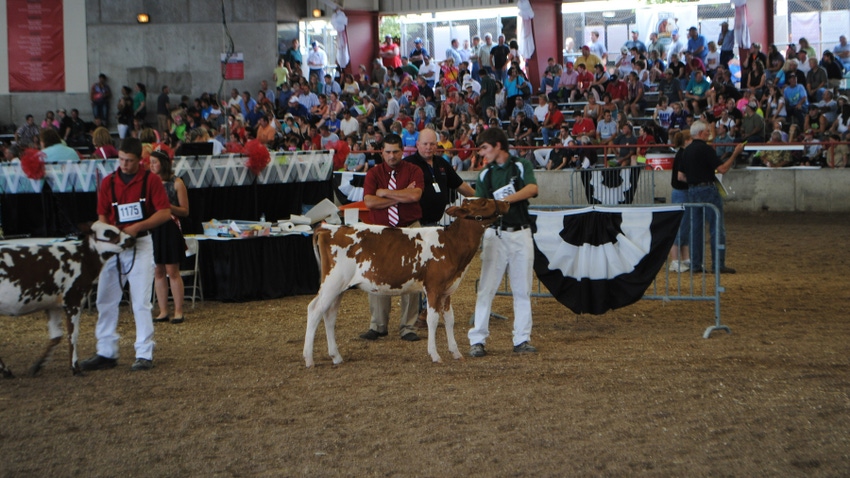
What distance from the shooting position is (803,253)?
1532 cm

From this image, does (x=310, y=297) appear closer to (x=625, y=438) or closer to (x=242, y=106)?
(x=625, y=438)

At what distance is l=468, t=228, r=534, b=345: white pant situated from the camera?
8570 mm

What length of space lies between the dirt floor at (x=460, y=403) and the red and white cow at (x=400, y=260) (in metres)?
0.53

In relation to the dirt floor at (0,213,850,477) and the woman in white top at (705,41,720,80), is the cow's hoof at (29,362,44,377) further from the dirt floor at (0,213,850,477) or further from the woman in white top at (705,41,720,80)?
the woman in white top at (705,41,720,80)

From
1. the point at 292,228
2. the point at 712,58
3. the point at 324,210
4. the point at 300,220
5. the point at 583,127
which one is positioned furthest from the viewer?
the point at 712,58

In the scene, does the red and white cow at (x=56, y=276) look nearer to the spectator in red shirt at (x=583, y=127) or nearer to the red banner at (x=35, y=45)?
the spectator in red shirt at (x=583, y=127)

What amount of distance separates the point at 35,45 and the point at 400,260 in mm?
27032

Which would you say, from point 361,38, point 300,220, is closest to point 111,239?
point 300,220

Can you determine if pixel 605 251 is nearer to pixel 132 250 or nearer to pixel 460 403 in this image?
pixel 460 403

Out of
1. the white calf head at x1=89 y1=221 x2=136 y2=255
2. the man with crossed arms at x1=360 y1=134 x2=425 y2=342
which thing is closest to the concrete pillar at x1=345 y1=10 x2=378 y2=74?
the man with crossed arms at x1=360 y1=134 x2=425 y2=342

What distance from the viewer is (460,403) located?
23.3 feet

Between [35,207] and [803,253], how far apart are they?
11.5 meters

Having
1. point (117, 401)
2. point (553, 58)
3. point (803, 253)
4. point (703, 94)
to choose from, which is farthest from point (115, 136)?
point (117, 401)

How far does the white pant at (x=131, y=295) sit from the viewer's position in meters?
8.45
